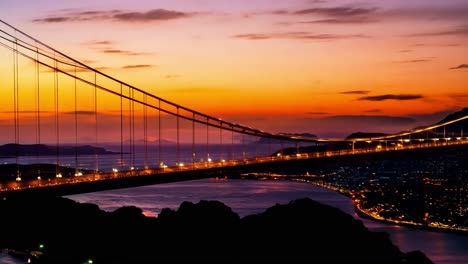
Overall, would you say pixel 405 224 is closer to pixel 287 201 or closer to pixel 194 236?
pixel 287 201

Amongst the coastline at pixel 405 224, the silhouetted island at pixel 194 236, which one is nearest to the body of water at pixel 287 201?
the coastline at pixel 405 224

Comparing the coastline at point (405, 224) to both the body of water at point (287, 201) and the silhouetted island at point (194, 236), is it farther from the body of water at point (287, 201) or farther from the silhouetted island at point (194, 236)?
the silhouetted island at point (194, 236)

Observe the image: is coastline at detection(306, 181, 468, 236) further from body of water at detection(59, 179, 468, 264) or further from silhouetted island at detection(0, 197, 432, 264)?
silhouetted island at detection(0, 197, 432, 264)

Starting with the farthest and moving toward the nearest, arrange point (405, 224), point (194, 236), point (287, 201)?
1. point (287, 201)
2. point (405, 224)
3. point (194, 236)

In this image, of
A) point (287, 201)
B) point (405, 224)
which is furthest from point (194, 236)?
point (287, 201)

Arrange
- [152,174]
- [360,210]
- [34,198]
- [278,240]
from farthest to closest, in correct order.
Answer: [360,210]
[278,240]
[152,174]
[34,198]

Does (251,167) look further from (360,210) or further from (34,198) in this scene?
(360,210)

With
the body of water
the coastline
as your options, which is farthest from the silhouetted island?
the coastline

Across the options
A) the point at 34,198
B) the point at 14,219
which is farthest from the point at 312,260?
the point at 14,219
